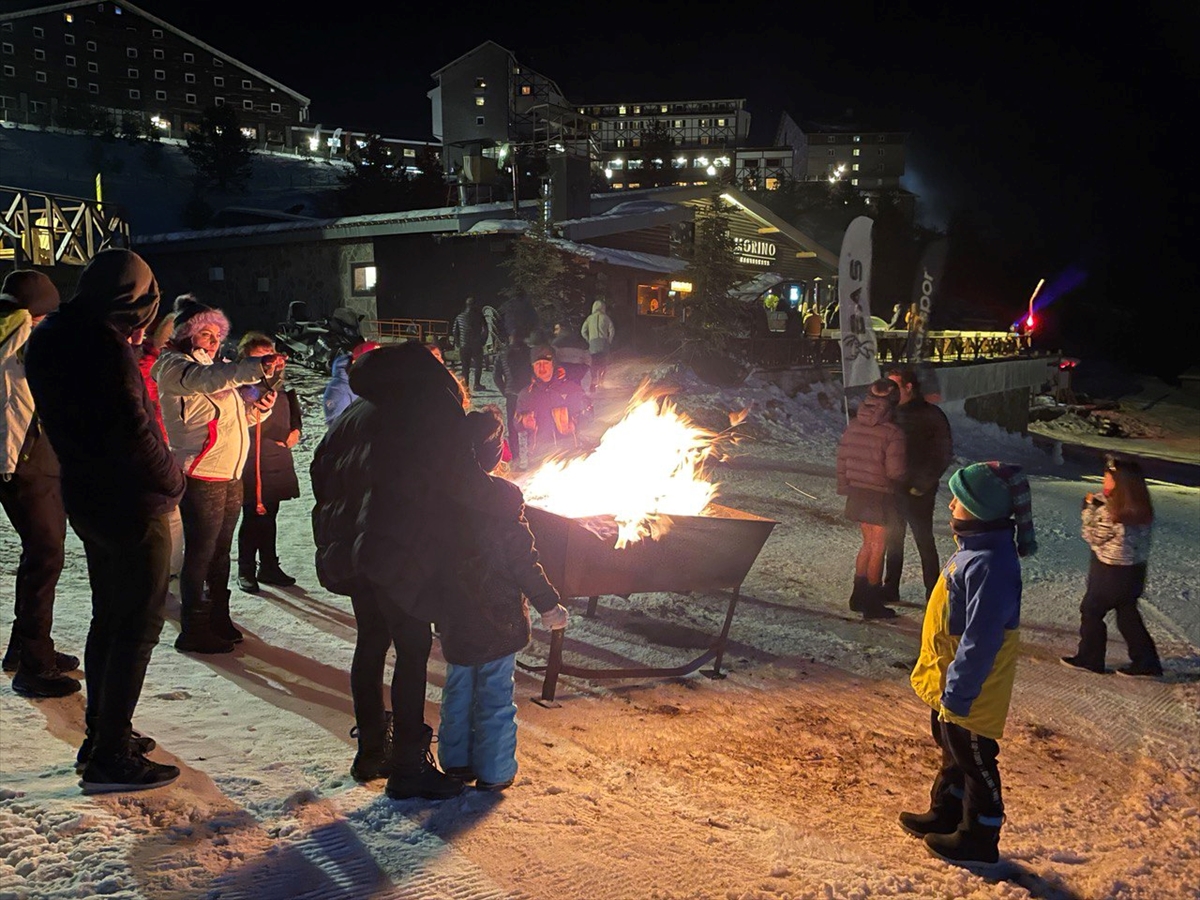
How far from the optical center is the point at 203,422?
197 inches

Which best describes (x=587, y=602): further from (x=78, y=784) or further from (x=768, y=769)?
(x=78, y=784)

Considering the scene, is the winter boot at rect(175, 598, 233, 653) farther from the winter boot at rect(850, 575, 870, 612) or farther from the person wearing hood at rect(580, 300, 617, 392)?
the person wearing hood at rect(580, 300, 617, 392)

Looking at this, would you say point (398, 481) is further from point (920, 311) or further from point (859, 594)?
point (920, 311)

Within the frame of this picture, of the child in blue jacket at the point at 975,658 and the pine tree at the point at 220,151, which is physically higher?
the pine tree at the point at 220,151

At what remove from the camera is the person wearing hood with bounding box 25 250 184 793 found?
3330 mm

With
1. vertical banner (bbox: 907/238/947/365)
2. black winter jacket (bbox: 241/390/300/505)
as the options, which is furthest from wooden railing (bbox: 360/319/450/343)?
black winter jacket (bbox: 241/390/300/505)

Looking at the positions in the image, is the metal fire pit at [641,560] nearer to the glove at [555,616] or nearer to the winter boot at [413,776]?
the glove at [555,616]

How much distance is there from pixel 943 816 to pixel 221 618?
450 cm

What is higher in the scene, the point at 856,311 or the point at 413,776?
the point at 856,311

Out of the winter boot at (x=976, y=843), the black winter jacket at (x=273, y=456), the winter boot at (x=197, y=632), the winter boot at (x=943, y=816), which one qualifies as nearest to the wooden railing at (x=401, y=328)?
the black winter jacket at (x=273, y=456)

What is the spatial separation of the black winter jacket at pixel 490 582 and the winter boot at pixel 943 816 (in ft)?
6.56

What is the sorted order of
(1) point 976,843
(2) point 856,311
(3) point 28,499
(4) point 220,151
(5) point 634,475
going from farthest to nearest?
(4) point 220,151
(2) point 856,311
(5) point 634,475
(3) point 28,499
(1) point 976,843

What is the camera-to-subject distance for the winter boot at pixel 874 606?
7.34m

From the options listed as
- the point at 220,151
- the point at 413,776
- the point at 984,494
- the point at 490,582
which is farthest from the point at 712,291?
the point at 220,151
